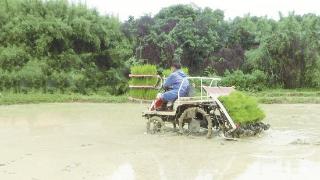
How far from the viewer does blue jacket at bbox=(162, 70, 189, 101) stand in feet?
34.8

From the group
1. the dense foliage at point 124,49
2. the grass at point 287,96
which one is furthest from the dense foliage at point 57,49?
the grass at point 287,96

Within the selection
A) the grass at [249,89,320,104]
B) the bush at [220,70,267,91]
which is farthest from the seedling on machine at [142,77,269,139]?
the bush at [220,70,267,91]

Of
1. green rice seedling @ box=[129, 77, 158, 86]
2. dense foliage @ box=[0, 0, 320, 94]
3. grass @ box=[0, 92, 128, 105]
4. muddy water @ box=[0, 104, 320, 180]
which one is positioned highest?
dense foliage @ box=[0, 0, 320, 94]

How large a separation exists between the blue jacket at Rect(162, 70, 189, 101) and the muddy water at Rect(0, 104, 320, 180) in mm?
800

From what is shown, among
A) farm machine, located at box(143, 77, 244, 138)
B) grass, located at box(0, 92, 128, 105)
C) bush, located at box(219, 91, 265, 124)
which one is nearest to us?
bush, located at box(219, 91, 265, 124)

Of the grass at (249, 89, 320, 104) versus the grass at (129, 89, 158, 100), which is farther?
the grass at (249, 89, 320, 104)

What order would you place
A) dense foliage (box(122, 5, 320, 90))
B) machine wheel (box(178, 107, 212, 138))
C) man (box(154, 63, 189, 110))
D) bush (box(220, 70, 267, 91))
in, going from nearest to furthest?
machine wheel (box(178, 107, 212, 138)), man (box(154, 63, 189, 110)), bush (box(220, 70, 267, 91)), dense foliage (box(122, 5, 320, 90))

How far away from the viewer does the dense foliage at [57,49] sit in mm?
22109

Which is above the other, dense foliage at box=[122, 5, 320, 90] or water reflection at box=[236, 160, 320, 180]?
dense foliage at box=[122, 5, 320, 90]

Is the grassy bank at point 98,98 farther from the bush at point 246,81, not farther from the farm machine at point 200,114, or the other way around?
the farm machine at point 200,114

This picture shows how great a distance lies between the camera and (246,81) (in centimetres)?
2323

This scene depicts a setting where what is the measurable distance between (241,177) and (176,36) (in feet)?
58.9

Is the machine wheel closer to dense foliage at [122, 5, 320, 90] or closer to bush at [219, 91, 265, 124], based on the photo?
bush at [219, 91, 265, 124]

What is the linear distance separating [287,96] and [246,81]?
9.55ft
